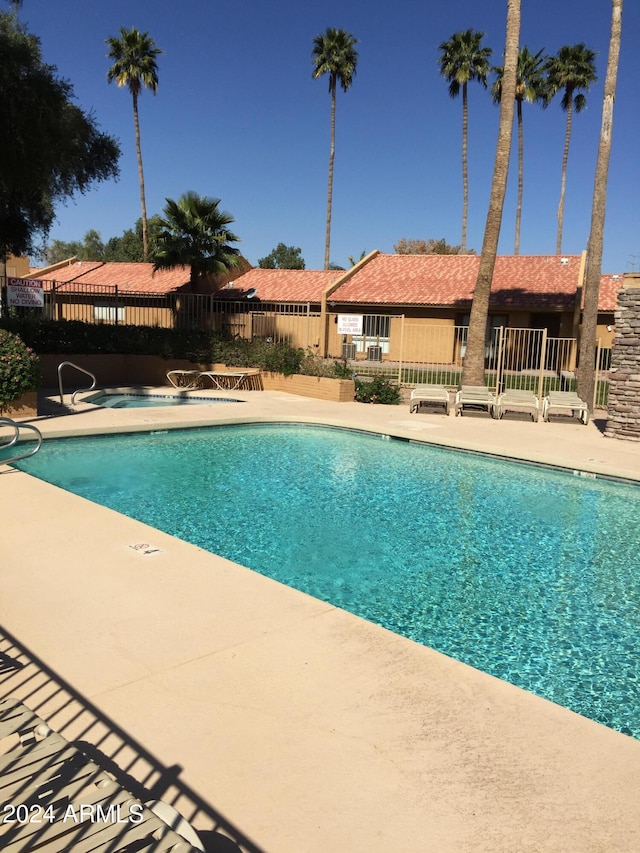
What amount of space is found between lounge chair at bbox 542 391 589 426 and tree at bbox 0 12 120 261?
12.3 m

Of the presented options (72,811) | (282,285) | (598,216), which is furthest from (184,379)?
(72,811)

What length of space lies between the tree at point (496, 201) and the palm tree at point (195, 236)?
32.7ft

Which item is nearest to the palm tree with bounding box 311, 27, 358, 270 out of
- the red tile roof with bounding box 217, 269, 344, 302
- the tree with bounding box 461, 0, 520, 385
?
the red tile roof with bounding box 217, 269, 344, 302

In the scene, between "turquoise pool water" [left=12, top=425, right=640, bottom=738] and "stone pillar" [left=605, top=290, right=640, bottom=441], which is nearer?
"turquoise pool water" [left=12, top=425, right=640, bottom=738]

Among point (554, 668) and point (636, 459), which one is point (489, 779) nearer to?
point (554, 668)

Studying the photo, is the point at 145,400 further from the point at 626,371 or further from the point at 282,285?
the point at 282,285

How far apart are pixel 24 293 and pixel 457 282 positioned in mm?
20118

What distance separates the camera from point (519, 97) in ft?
134

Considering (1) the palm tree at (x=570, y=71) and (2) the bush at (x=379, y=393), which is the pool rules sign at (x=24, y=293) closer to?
(2) the bush at (x=379, y=393)

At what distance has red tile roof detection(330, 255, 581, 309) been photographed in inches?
1119

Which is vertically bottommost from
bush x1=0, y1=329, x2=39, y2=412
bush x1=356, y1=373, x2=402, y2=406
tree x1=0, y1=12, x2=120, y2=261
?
bush x1=356, y1=373, x2=402, y2=406

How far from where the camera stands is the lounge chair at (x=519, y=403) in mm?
15250

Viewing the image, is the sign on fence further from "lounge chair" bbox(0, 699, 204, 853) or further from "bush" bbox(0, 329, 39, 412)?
"lounge chair" bbox(0, 699, 204, 853)

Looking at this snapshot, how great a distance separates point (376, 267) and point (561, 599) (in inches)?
1177
